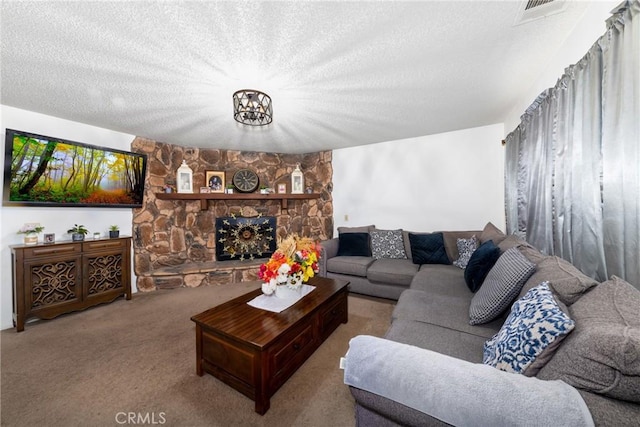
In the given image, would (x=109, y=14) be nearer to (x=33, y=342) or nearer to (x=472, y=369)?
(x=472, y=369)

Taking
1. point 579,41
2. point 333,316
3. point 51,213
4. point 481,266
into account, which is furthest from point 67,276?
point 579,41

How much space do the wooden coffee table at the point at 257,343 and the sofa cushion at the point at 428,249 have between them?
Answer: 67.5 inches

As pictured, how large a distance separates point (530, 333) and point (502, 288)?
60 cm

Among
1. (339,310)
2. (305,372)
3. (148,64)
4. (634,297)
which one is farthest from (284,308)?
(148,64)

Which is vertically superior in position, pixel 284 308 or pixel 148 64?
pixel 148 64

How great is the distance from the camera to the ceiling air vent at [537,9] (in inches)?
49.3

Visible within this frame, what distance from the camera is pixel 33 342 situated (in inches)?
82.1

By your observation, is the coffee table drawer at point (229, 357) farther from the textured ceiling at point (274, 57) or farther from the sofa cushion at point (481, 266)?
the textured ceiling at point (274, 57)

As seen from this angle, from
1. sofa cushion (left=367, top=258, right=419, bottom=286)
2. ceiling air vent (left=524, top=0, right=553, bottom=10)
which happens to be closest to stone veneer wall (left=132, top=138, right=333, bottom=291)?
sofa cushion (left=367, top=258, right=419, bottom=286)

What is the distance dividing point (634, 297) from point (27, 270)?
14.2 ft

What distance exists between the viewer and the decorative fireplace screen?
4.11m

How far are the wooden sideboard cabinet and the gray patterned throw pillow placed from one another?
343 cm

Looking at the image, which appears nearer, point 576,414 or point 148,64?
point 576,414

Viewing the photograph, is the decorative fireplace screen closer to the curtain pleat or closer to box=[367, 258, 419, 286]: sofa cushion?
box=[367, 258, 419, 286]: sofa cushion
